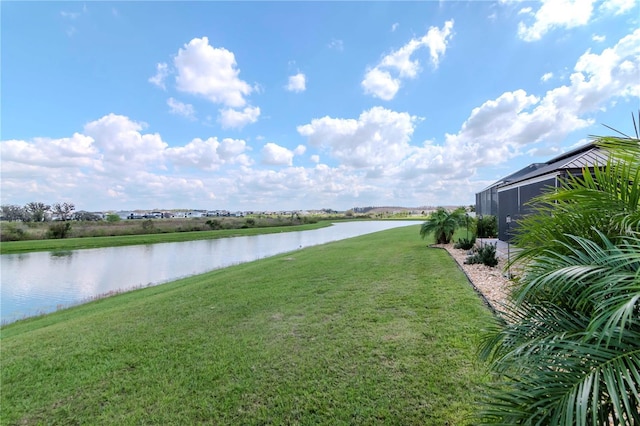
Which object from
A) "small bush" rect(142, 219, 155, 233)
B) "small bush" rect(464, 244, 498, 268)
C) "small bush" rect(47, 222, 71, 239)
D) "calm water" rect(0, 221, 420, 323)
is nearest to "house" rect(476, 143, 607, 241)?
"small bush" rect(464, 244, 498, 268)

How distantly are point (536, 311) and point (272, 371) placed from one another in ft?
8.19

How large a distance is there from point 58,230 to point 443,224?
106 feet

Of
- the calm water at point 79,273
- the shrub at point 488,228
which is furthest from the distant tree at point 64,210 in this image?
the shrub at point 488,228

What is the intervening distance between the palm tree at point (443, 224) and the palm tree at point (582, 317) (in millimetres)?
10371

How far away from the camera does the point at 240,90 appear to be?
15062mm

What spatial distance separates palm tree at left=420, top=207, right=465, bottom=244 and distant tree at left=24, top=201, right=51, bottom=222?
4089cm

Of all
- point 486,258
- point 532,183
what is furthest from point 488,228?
point 486,258

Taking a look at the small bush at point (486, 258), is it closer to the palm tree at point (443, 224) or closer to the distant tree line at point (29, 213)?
the palm tree at point (443, 224)

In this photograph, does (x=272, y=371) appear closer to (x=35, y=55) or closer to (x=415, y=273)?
(x=415, y=273)

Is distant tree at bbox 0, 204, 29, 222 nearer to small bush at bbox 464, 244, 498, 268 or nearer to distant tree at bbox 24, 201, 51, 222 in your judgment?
distant tree at bbox 24, 201, 51, 222

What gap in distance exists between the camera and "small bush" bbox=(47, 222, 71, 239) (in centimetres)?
2502

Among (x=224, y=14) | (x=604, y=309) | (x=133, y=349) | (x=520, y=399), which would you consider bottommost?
(x=133, y=349)

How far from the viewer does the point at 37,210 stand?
34156mm

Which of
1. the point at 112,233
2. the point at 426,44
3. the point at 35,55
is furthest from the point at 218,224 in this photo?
the point at 426,44
